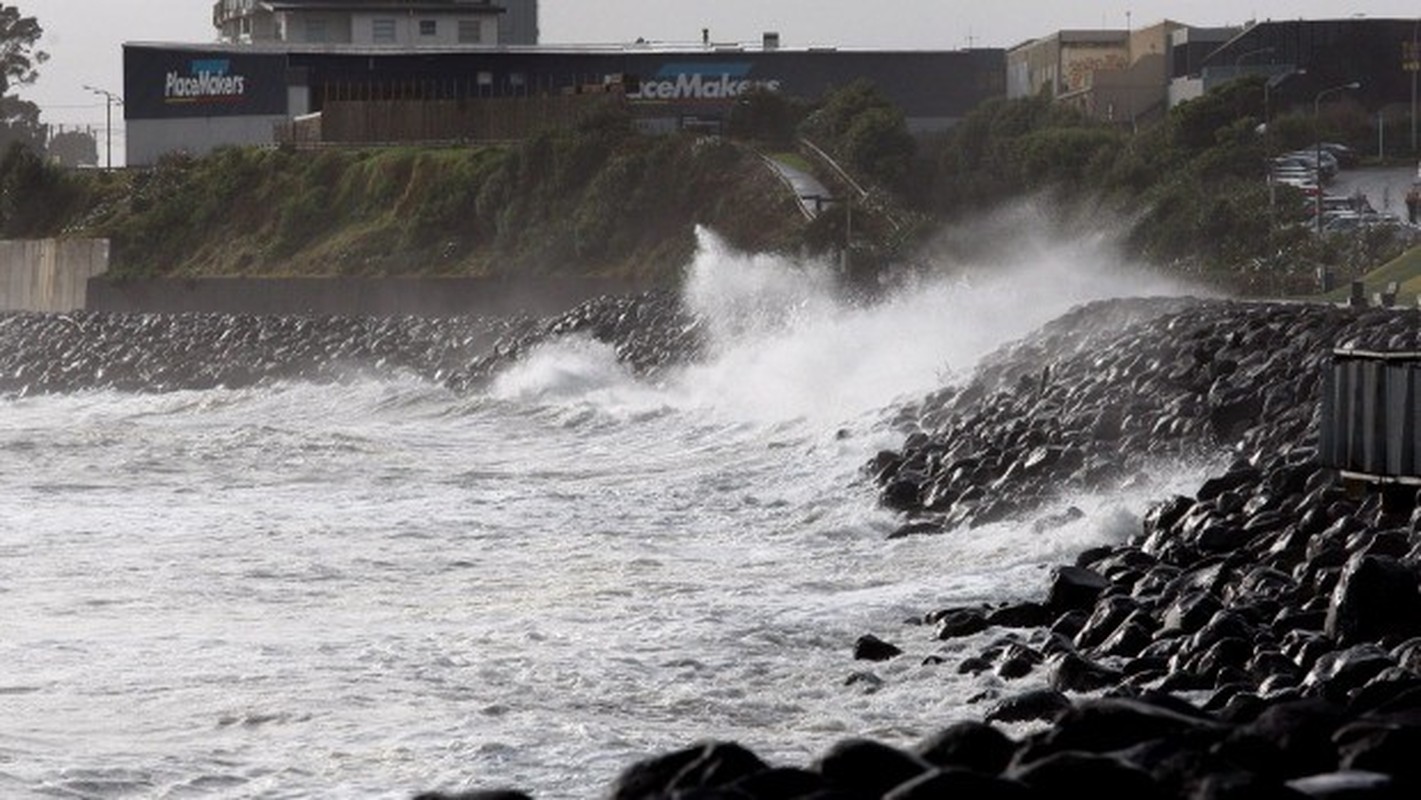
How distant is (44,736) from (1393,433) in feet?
28.8

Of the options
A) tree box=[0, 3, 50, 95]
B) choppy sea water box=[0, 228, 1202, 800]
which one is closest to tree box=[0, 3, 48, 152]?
tree box=[0, 3, 50, 95]

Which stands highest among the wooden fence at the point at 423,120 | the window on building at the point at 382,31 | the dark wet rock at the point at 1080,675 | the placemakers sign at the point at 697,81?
the window on building at the point at 382,31

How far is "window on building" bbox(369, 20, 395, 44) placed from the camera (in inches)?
3499

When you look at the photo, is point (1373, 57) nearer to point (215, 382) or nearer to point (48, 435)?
point (215, 382)

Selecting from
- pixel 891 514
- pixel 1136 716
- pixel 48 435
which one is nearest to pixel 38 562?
pixel 891 514

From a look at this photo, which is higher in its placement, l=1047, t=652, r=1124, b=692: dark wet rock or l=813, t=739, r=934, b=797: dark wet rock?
l=813, t=739, r=934, b=797: dark wet rock

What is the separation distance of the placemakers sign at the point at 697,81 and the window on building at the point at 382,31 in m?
15.3

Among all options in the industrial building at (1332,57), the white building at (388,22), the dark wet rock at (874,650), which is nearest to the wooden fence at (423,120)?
the white building at (388,22)

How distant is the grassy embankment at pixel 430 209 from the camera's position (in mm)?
62594

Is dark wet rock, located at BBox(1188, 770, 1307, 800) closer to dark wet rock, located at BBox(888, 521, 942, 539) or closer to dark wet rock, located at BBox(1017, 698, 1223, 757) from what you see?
dark wet rock, located at BBox(1017, 698, 1223, 757)

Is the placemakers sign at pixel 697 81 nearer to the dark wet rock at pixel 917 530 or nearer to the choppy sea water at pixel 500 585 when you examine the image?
the choppy sea water at pixel 500 585

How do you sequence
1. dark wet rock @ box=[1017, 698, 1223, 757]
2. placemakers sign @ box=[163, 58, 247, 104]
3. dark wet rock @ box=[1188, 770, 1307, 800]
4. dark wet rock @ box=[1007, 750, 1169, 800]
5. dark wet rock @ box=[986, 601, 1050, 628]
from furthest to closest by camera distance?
placemakers sign @ box=[163, 58, 247, 104] < dark wet rock @ box=[986, 601, 1050, 628] < dark wet rock @ box=[1017, 698, 1223, 757] < dark wet rock @ box=[1007, 750, 1169, 800] < dark wet rock @ box=[1188, 770, 1307, 800]

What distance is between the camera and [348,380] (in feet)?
175

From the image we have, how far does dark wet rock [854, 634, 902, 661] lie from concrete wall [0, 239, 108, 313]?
2186 inches
